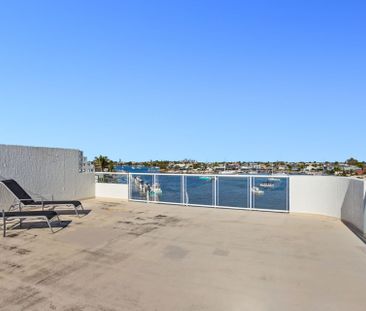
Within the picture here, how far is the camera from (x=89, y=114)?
1745 centimetres

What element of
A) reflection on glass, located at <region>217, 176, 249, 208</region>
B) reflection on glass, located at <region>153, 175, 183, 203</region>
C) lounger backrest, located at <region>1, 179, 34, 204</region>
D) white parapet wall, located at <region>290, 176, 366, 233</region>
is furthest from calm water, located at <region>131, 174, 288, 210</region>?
lounger backrest, located at <region>1, 179, 34, 204</region>

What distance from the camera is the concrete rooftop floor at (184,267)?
2.85m

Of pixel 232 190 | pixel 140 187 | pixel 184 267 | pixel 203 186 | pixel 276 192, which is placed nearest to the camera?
pixel 184 267

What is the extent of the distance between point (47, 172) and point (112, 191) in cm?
243

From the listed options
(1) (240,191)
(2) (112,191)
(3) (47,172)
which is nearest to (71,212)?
(3) (47,172)

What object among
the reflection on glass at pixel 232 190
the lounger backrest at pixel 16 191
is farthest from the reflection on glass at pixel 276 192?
the lounger backrest at pixel 16 191

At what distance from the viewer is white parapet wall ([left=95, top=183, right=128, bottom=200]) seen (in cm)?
1057

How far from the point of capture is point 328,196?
724 centimetres

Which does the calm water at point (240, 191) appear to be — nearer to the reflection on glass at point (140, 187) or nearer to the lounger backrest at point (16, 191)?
the reflection on glass at point (140, 187)

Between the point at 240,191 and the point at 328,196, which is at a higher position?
the point at 328,196

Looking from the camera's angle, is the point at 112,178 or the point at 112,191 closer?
the point at 112,191

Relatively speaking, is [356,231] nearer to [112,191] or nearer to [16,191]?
[16,191]

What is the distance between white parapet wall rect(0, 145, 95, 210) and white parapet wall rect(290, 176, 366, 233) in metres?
7.51

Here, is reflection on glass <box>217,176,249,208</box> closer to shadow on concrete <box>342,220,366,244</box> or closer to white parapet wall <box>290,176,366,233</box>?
white parapet wall <box>290,176,366,233</box>
